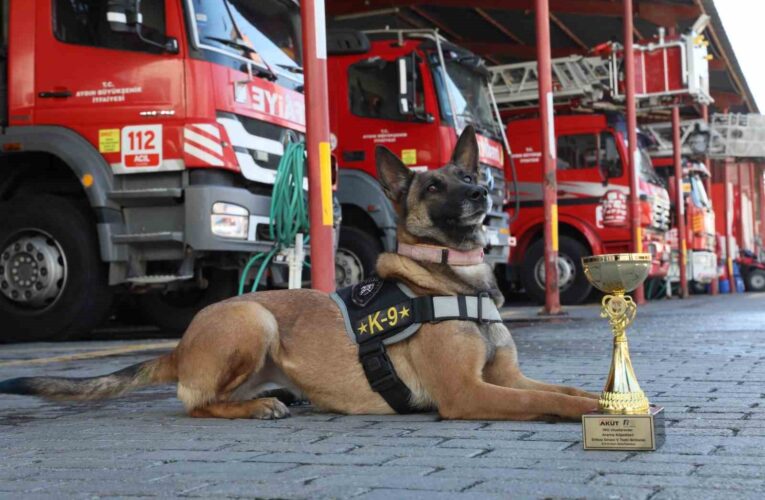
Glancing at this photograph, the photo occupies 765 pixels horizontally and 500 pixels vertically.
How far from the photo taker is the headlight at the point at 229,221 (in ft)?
25.2

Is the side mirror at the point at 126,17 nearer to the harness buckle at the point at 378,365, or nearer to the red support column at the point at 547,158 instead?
the harness buckle at the point at 378,365

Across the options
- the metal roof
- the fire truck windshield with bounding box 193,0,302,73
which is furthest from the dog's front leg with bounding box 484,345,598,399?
the metal roof

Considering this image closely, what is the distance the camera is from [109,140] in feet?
25.8

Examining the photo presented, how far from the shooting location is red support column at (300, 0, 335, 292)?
6805mm

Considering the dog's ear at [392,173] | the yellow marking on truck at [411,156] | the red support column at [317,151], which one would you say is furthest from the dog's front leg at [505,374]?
the yellow marking on truck at [411,156]

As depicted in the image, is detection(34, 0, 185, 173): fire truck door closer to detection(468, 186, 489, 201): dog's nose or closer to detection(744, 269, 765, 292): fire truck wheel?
detection(468, 186, 489, 201): dog's nose

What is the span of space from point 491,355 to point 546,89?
9.18 metres

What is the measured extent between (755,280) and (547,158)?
65.8 feet

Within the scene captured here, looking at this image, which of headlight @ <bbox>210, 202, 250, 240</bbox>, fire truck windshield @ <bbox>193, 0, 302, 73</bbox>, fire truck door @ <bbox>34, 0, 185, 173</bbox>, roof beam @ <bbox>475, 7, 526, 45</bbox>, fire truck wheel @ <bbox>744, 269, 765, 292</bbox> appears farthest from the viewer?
fire truck wheel @ <bbox>744, 269, 765, 292</bbox>

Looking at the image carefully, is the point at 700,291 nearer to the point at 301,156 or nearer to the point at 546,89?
the point at 546,89

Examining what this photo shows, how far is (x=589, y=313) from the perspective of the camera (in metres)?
12.7

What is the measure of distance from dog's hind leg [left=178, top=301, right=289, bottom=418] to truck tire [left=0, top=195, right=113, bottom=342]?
4569mm

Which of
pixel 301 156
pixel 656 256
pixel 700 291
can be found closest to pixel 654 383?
pixel 301 156

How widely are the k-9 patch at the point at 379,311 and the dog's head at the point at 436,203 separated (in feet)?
0.87
